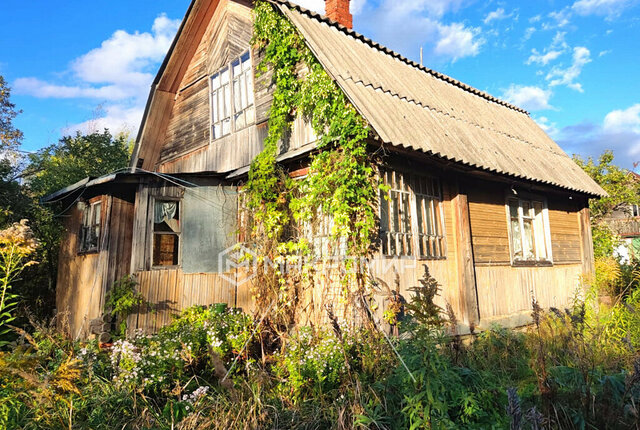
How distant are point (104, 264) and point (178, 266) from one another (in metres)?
1.40

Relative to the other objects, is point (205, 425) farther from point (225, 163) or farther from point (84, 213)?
point (84, 213)

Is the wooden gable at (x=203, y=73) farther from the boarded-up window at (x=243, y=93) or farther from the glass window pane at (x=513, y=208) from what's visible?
the glass window pane at (x=513, y=208)

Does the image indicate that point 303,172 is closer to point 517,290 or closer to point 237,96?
point 237,96

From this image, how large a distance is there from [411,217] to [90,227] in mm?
7005

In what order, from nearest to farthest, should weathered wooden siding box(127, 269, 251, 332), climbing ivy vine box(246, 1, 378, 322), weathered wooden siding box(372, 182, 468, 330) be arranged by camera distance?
climbing ivy vine box(246, 1, 378, 322)
weathered wooden siding box(372, 182, 468, 330)
weathered wooden siding box(127, 269, 251, 332)

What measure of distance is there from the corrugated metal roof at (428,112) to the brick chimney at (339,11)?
1.35 m

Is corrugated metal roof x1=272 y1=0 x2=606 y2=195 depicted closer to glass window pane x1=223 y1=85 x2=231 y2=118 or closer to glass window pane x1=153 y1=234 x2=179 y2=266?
glass window pane x1=223 y1=85 x2=231 y2=118

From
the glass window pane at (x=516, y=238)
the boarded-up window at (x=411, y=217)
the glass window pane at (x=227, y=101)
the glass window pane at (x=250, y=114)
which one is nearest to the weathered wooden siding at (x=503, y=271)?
the glass window pane at (x=516, y=238)

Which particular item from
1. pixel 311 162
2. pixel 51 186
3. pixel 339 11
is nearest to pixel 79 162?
pixel 51 186

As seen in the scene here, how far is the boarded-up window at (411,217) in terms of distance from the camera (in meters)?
7.21

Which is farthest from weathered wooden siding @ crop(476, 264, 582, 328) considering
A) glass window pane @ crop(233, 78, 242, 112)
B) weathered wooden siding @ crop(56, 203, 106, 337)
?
weathered wooden siding @ crop(56, 203, 106, 337)

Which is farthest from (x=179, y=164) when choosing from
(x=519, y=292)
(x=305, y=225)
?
(x=519, y=292)

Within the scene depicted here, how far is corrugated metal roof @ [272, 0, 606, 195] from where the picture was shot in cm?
689

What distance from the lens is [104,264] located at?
27.7 ft
